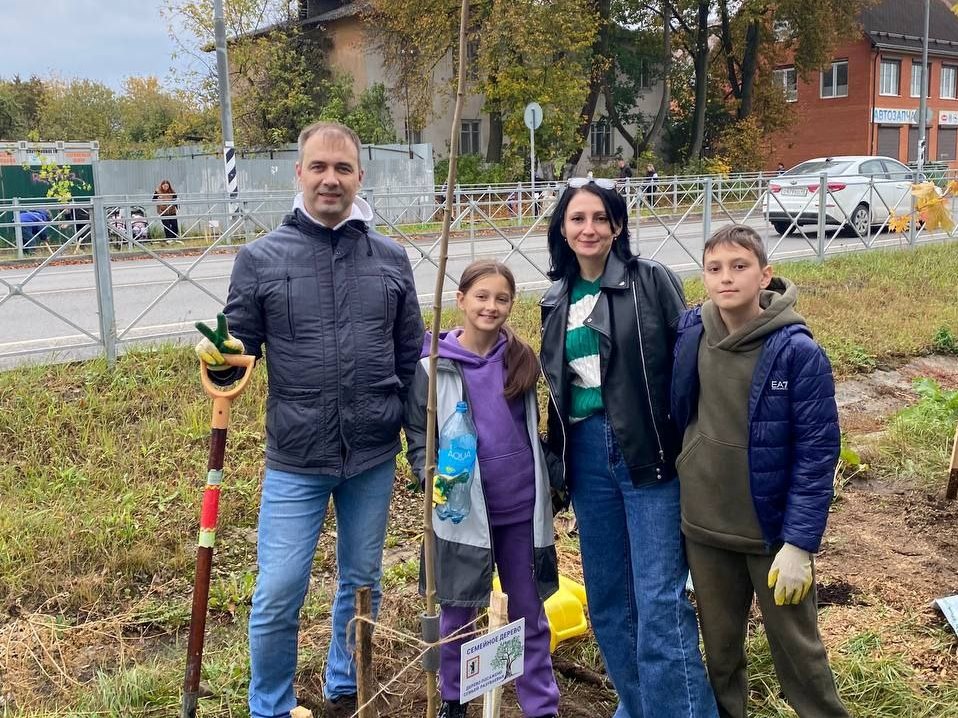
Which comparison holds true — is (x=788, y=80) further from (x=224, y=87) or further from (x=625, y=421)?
(x=625, y=421)

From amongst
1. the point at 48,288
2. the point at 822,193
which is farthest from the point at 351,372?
the point at 822,193

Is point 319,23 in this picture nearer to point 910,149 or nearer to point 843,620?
point 910,149

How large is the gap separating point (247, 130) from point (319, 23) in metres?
4.79

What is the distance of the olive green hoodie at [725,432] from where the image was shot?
7.02 feet

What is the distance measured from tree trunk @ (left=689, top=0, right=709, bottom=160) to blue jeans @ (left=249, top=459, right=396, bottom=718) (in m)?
27.7

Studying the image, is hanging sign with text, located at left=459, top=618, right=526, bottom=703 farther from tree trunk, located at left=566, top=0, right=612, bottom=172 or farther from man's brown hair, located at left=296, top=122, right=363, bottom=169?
tree trunk, located at left=566, top=0, right=612, bottom=172

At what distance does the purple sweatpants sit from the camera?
255 centimetres

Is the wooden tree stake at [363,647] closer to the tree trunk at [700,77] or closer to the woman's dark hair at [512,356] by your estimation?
the woman's dark hair at [512,356]

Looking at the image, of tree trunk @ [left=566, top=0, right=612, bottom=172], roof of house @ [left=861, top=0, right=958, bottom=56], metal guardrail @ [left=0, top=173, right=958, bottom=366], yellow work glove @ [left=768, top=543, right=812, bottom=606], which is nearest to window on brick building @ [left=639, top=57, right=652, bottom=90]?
tree trunk @ [left=566, top=0, right=612, bottom=172]

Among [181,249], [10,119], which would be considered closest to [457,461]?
[181,249]

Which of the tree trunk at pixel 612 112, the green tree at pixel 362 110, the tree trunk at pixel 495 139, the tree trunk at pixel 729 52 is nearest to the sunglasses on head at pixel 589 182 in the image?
the green tree at pixel 362 110

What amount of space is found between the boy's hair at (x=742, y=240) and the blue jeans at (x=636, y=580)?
0.56 m

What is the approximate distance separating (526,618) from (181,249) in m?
6.55

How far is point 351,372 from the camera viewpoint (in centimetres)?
244
